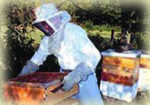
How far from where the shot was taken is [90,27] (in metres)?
5.66

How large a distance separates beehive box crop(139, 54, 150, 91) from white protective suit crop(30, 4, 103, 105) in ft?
6.13

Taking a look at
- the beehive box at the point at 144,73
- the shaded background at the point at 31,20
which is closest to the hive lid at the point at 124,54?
the beehive box at the point at 144,73

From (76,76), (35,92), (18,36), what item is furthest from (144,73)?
(35,92)

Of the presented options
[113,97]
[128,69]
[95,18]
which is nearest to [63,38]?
[128,69]

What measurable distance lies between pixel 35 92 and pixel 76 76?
351 millimetres

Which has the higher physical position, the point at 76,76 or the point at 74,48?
the point at 74,48

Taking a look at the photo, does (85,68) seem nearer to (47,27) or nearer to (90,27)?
(47,27)

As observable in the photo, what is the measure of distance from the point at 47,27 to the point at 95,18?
2.70 meters

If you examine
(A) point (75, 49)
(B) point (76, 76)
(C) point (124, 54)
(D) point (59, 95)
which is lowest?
(C) point (124, 54)

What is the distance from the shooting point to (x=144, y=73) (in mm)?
4551

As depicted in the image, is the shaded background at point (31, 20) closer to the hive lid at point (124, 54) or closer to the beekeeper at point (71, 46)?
the hive lid at point (124, 54)

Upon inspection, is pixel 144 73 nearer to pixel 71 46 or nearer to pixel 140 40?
pixel 140 40

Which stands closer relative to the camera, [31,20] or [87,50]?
[87,50]

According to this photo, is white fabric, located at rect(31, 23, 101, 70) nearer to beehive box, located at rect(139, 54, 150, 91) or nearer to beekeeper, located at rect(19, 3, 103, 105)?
beekeeper, located at rect(19, 3, 103, 105)
